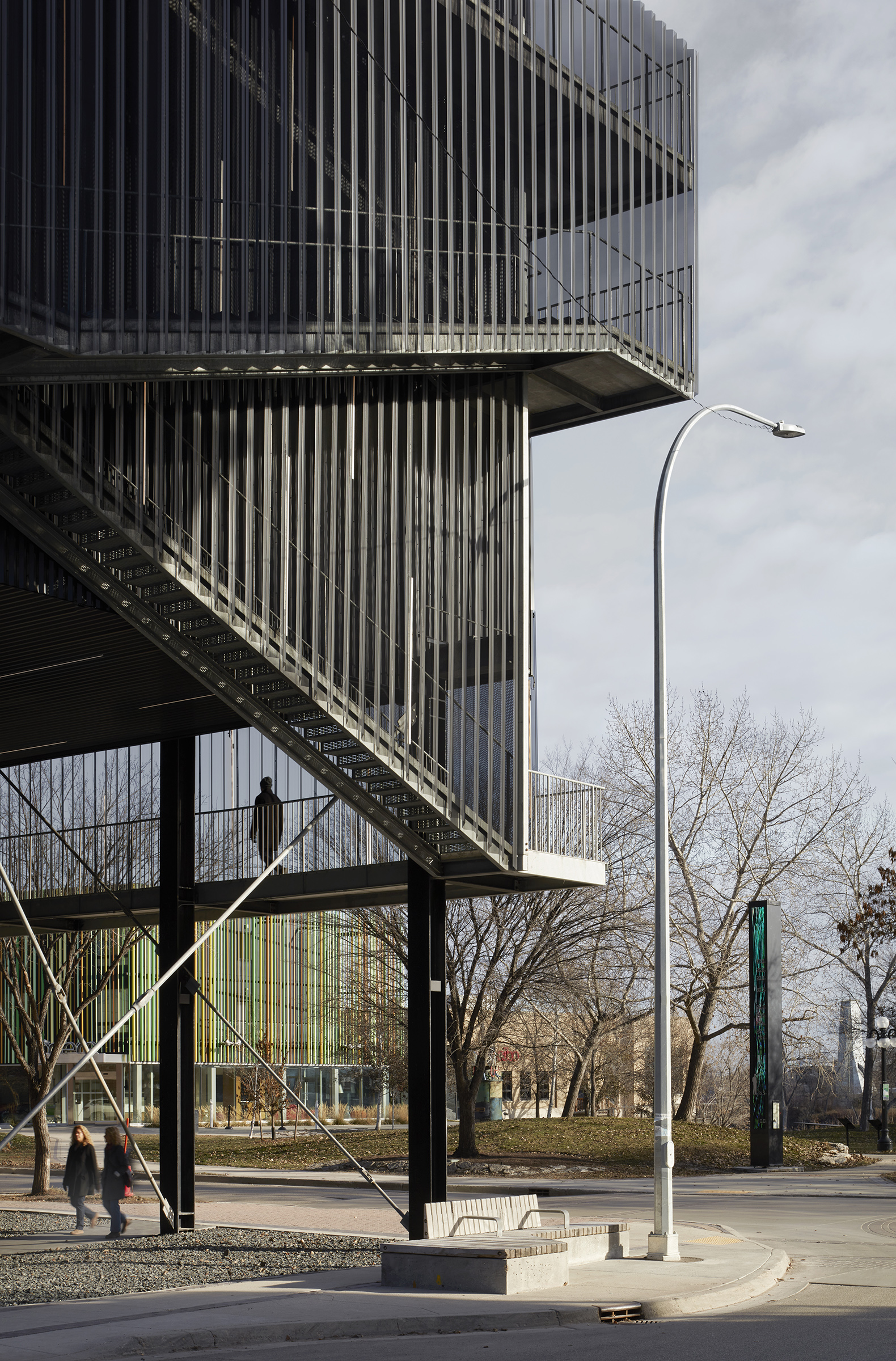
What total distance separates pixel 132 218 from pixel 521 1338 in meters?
10.6

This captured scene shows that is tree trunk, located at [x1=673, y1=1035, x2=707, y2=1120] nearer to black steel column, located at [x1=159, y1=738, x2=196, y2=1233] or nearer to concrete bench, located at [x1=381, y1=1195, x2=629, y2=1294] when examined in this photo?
black steel column, located at [x1=159, y1=738, x2=196, y2=1233]

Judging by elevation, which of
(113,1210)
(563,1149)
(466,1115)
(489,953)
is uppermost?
(489,953)

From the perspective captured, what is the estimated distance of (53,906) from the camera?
75.2 feet

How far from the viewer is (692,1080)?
44.2 m

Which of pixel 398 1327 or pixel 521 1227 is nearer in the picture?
pixel 398 1327

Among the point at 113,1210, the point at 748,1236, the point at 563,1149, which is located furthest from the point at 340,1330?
the point at 563,1149

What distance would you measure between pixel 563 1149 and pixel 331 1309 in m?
25.8

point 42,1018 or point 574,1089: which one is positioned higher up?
point 42,1018

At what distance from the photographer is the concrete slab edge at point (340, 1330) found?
10.9 m

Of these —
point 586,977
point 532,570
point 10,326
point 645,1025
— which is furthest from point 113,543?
point 645,1025

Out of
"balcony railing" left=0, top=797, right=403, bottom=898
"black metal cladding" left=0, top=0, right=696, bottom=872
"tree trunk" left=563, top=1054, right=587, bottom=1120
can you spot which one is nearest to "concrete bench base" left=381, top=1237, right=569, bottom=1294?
"black metal cladding" left=0, top=0, right=696, bottom=872

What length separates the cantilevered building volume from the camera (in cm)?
1311

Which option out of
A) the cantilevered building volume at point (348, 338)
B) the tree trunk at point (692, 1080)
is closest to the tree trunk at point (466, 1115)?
the tree trunk at point (692, 1080)

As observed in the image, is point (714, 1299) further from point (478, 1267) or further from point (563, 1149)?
point (563, 1149)
